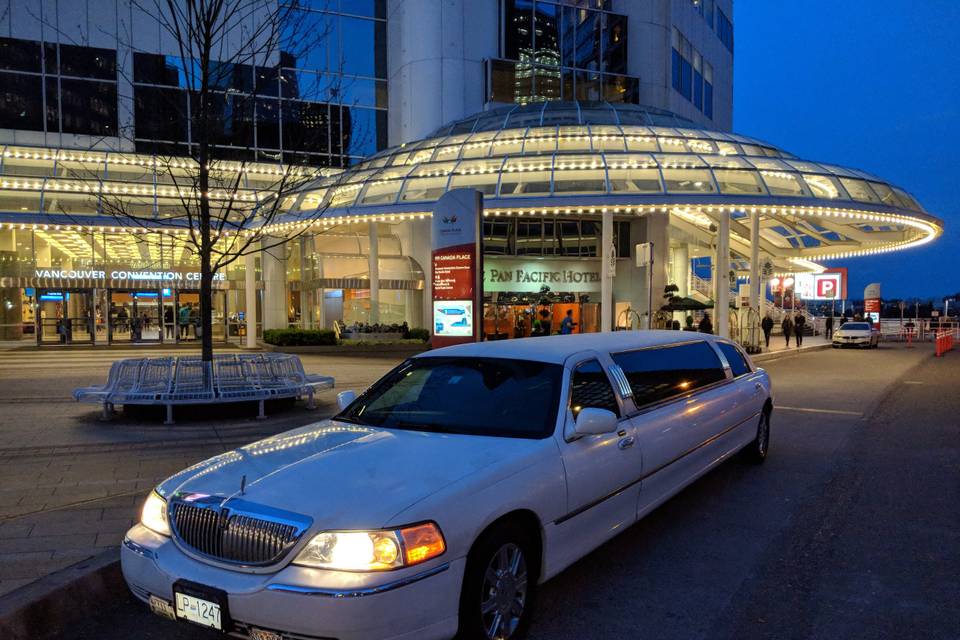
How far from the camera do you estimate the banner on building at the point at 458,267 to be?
10.3 m

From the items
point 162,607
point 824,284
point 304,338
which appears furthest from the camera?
point 824,284

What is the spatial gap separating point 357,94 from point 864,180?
77.3 ft

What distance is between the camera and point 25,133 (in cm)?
2981

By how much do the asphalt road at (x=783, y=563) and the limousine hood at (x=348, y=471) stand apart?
0.96m

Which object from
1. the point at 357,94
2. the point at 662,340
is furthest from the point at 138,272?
the point at 662,340

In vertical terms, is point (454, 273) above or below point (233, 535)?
above

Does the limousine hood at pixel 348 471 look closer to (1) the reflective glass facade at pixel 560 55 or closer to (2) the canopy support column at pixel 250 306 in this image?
(2) the canopy support column at pixel 250 306

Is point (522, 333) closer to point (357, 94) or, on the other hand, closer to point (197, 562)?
point (357, 94)

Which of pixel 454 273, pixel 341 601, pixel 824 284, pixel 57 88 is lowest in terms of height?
pixel 341 601

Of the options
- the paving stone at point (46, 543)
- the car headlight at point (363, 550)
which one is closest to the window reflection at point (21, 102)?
the paving stone at point (46, 543)

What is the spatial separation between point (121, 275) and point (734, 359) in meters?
27.4

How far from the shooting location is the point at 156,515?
375 cm

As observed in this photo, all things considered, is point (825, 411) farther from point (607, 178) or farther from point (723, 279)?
point (607, 178)

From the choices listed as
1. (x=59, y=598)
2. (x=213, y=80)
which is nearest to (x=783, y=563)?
(x=59, y=598)
